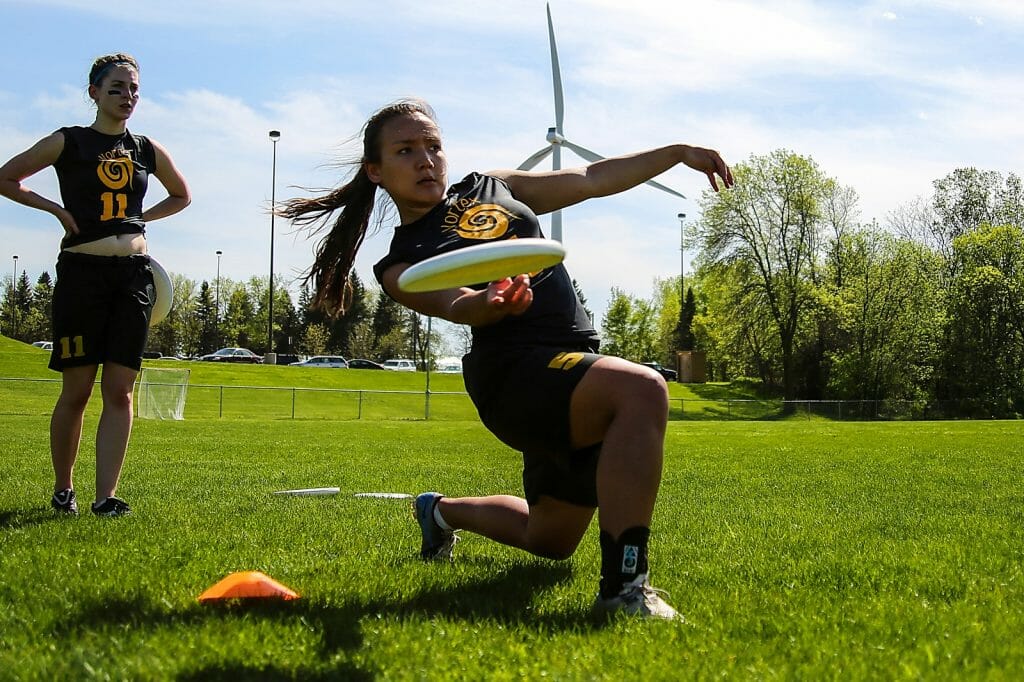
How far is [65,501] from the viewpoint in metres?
5.42

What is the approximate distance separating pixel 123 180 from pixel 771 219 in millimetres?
54321

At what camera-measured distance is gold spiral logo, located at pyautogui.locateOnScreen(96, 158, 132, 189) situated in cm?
546

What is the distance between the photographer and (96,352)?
539 cm

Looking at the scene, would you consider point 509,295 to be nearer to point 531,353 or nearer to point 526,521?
point 531,353

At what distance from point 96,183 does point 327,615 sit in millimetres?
3575

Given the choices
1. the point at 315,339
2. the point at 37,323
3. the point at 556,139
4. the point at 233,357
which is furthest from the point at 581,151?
the point at 37,323

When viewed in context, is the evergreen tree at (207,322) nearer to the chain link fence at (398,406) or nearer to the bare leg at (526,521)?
the chain link fence at (398,406)

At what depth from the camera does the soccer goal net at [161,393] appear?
92.9 ft

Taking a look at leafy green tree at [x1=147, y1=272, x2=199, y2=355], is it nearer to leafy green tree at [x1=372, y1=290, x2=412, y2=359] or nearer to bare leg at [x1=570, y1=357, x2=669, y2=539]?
leafy green tree at [x1=372, y1=290, x2=412, y2=359]

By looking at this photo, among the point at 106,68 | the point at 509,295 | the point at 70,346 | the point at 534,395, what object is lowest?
the point at 534,395

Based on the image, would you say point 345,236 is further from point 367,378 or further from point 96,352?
point 367,378

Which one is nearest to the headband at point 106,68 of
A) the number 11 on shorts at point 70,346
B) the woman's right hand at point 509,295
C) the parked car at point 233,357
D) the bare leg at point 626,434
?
the number 11 on shorts at point 70,346

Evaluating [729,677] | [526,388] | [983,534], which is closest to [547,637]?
[729,677]

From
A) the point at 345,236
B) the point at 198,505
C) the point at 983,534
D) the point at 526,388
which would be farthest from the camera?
the point at 198,505
